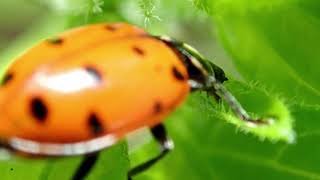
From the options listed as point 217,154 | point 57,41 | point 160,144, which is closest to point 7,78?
point 57,41

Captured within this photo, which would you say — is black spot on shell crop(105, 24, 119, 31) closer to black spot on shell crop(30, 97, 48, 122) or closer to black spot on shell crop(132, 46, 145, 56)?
black spot on shell crop(132, 46, 145, 56)

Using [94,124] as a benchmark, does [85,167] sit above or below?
below

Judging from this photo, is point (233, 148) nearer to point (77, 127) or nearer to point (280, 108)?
point (280, 108)

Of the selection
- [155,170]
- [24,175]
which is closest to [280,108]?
[155,170]

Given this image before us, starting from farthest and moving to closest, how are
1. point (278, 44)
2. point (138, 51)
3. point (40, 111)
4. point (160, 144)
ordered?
point (278, 44)
point (160, 144)
point (138, 51)
point (40, 111)

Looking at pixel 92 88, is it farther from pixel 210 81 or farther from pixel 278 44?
pixel 278 44
